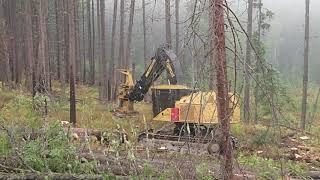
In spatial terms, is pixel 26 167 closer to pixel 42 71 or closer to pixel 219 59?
pixel 219 59

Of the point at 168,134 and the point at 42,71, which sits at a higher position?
the point at 42,71

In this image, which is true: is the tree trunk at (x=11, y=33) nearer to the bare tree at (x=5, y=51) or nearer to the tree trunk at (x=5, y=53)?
the bare tree at (x=5, y=51)

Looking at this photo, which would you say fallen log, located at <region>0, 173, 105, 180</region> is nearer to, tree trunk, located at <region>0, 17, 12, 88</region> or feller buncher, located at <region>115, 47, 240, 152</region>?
feller buncher, located at <region>115, 47, 240, 152</region>

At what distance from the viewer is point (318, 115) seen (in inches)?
1388

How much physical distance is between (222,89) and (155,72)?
11333 millimetres

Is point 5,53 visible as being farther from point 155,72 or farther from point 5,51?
point 155,72

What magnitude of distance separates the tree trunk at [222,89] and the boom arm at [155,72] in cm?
1052

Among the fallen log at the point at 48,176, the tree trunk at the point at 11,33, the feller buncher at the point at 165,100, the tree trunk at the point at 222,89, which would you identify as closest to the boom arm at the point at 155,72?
the feller buncher at the point at 165,100

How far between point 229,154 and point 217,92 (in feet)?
2.42

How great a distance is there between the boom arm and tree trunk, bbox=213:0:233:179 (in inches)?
414

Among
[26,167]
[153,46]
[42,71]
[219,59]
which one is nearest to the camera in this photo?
[219,59]

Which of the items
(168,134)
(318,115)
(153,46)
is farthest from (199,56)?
(153,46)

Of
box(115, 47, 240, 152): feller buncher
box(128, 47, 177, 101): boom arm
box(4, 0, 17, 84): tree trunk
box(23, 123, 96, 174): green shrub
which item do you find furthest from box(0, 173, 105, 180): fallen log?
box(4, 0, 17, 84): tree trunk

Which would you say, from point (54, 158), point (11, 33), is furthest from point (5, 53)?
point (54, 158)
